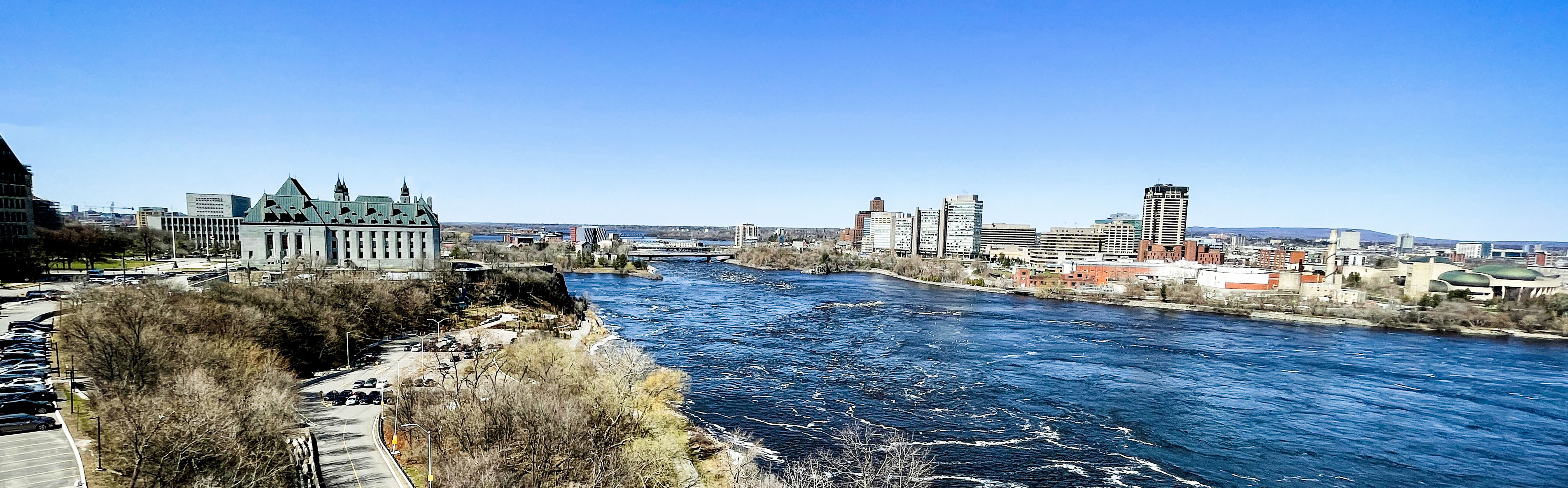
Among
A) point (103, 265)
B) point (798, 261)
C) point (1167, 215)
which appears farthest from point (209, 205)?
point (1167, 215)

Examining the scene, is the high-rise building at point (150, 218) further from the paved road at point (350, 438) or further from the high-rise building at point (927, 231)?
the high-rise building at point (927, 231)

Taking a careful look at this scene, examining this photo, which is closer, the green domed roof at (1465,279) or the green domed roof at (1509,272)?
the green domed roof at (1465,279)

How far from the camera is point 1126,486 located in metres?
27.6

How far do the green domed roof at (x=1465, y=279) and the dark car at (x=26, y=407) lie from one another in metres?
136

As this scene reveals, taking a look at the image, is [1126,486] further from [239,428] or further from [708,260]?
[708,260]

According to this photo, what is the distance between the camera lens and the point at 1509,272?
9288 cm

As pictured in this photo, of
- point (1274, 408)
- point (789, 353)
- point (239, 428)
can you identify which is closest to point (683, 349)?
point (789, 353)

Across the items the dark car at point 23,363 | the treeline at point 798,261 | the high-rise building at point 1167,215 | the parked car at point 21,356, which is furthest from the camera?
the high-rise building at point 1167,215

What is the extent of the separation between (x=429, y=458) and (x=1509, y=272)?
133 m

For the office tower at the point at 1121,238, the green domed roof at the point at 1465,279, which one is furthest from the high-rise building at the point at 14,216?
the office tower at the point at 1121,238

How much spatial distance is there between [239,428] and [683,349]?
33825 mm

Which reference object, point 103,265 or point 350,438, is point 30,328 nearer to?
point 350,438

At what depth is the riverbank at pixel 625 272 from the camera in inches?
5084

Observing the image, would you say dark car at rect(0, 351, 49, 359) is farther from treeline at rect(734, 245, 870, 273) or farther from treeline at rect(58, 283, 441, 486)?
treeline at rect(734, 245, 870, 273)
